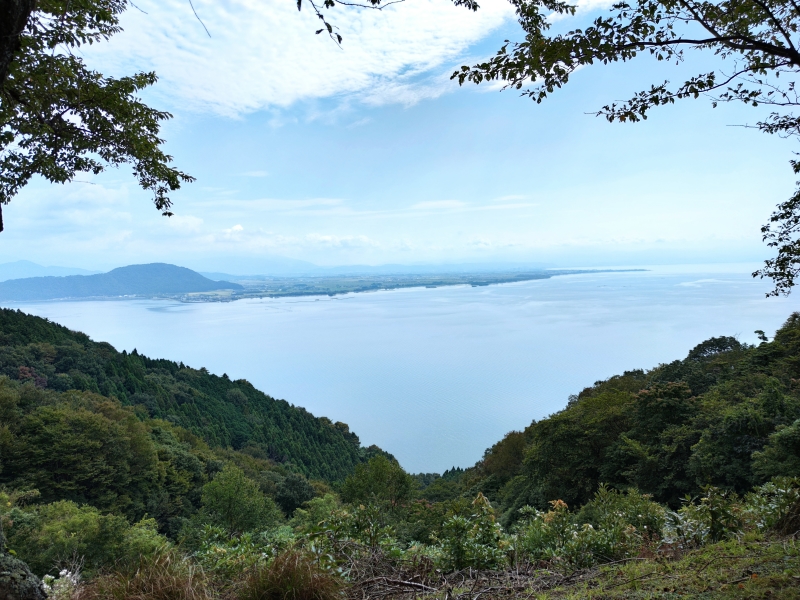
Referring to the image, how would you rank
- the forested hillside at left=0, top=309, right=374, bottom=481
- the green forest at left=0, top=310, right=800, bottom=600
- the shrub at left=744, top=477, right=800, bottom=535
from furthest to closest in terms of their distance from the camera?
the forested hillside at left=0, top=309, right=374, bottom=481, the shrub at left=744, top=477, right=800, bottom=535, the green forest at left=0, top=310, right=800, bottom=600

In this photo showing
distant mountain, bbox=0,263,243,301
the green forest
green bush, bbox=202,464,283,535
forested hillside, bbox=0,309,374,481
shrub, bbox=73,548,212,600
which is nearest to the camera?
shrub, bbox=73,548,212,600

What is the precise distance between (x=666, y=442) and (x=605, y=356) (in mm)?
42481

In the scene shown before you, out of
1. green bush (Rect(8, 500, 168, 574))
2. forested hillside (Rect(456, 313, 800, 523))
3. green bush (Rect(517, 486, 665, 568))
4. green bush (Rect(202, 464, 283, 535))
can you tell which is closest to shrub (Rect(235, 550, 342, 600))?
green bush (Rect(517, 486, 665, 568))

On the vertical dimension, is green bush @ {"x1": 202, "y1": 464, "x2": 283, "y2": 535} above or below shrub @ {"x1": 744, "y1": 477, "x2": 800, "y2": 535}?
below

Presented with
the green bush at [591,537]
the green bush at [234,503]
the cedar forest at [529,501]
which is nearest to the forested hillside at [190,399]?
the green bush at [234,503]

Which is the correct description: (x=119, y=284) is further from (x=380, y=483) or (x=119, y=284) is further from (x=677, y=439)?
(x=677, y=439)

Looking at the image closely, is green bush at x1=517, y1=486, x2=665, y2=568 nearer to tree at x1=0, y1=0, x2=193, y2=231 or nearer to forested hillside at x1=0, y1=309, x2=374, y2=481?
tree at x1=0, y1=0, x2=193, y2=231

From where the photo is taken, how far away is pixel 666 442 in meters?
9.48

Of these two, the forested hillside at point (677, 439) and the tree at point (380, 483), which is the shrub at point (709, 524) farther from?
the tree at point (380, 483)

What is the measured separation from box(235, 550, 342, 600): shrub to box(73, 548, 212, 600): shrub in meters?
0.18

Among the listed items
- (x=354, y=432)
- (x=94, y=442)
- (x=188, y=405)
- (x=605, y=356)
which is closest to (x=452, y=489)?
(x=94, y=442)

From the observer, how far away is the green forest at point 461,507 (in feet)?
6.62

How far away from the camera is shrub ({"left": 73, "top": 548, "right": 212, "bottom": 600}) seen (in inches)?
66.8

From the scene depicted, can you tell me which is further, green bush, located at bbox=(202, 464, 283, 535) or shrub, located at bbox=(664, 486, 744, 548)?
green bush, located at bbox=(202, 464, 283, 535)
